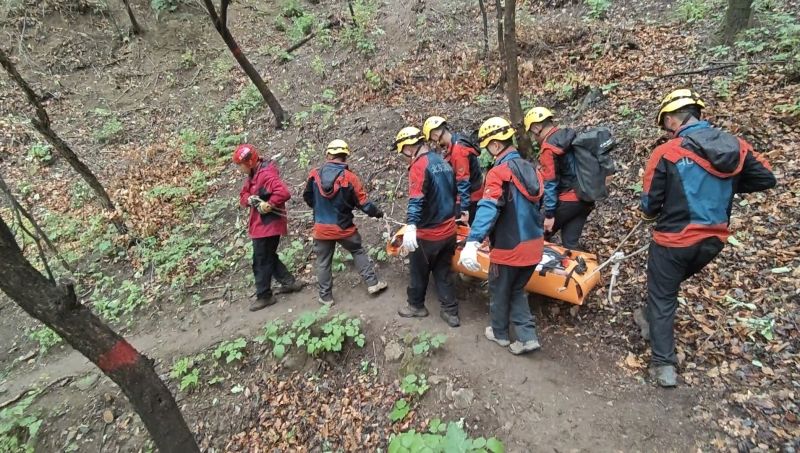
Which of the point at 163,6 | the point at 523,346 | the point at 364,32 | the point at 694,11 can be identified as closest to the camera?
the point at 523,346

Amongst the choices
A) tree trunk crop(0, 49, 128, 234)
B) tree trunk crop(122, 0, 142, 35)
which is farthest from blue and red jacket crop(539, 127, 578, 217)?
tree trunk crop(122, 0, 142, 35)

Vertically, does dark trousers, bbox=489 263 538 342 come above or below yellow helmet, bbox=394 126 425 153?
below

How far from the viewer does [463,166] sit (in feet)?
19.7

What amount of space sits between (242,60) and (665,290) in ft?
37.6

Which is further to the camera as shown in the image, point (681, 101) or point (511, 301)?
point (511, 301)

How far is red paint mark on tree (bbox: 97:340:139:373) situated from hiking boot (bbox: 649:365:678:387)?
4.94 meters

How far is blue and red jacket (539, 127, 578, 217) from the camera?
533 cm

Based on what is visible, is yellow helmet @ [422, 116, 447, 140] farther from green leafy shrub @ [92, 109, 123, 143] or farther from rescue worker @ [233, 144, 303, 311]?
green leafy shrub @ [92, 109, 123, 143]

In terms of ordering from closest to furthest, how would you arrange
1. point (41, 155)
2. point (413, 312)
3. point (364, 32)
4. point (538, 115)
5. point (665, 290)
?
point (665, 290) → point (538, 115) → point (413, 312) → point (41, 155) → point (364, 32)

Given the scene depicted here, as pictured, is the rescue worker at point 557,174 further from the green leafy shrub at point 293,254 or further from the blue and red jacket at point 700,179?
the green leafy shrub at point 293,254

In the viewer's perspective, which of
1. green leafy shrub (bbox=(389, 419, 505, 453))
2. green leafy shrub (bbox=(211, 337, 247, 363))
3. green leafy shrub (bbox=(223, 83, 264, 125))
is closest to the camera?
green leafy shrub (bbox=(389, 419, 505, 453))

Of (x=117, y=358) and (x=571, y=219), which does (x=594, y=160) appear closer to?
(x=571, y=219)

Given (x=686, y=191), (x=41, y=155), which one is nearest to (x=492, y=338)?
(x=686, y=191)

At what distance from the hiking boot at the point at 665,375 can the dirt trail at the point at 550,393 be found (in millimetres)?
92
